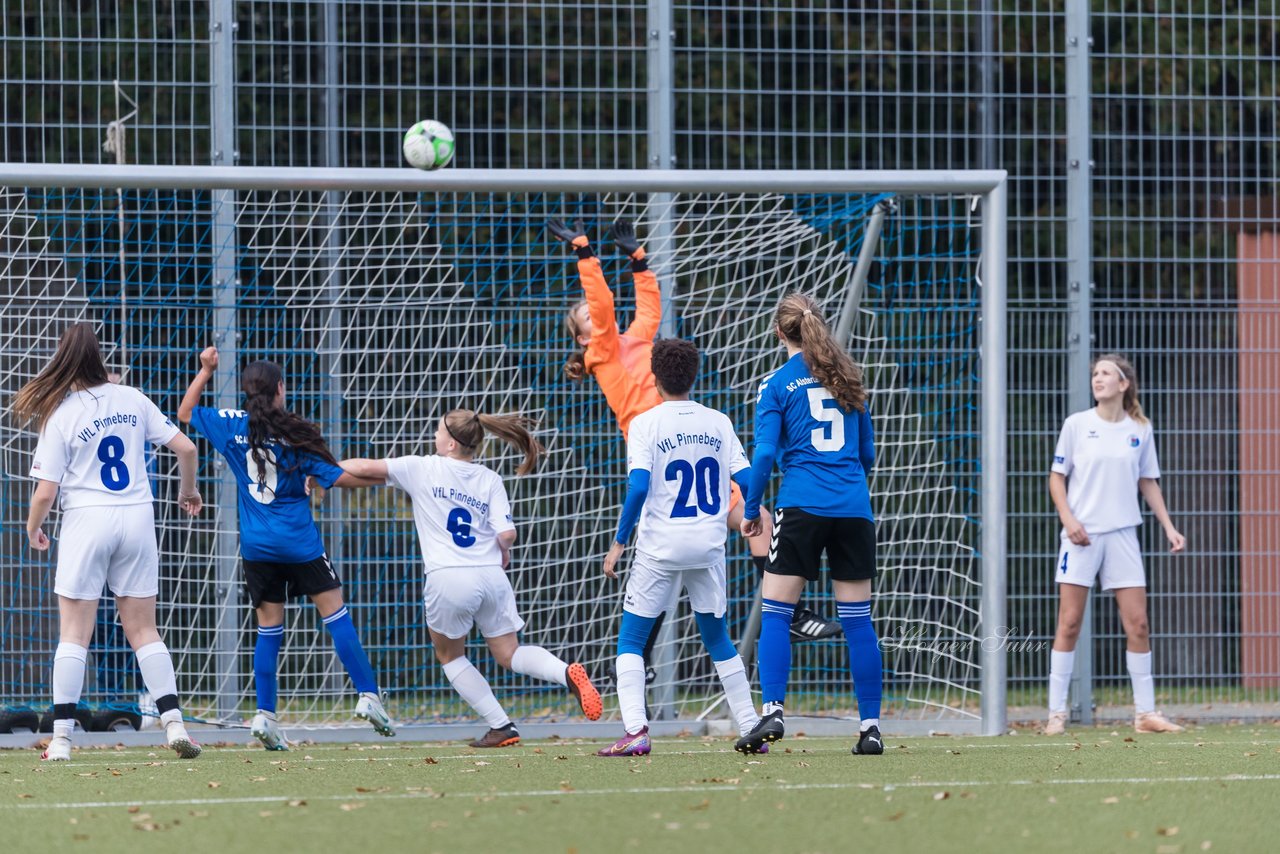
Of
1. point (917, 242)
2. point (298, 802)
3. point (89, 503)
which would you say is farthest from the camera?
point (917, 242)

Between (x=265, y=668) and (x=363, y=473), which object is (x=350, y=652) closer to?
(x=265, y=668)

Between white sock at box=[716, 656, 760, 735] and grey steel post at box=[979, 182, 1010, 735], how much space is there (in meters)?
1.98

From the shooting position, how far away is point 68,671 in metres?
6.87

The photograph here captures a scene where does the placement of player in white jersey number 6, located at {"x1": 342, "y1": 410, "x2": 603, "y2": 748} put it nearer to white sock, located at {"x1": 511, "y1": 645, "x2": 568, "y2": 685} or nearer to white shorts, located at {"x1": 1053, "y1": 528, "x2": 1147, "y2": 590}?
white sock, located at {"x1": 511, "y1": 645, "x2": 568, "y2": 685}

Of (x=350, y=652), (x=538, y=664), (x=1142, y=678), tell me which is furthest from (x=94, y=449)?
(x=1142, y=678)

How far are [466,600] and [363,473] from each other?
29.8 inches

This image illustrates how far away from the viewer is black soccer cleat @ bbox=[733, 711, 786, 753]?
6469 millimetres

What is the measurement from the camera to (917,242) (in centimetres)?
959

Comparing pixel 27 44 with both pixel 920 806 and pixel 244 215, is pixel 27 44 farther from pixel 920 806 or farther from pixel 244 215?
pixel 920 806

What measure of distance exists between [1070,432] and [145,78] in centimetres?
576

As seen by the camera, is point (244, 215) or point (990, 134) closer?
point (244, 215)

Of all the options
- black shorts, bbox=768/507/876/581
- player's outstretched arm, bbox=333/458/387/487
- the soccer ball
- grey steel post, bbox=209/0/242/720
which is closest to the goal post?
grey steel post, bbox=209/0/242/720

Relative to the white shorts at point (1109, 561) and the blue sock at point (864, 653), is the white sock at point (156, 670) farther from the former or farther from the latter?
the white shorts at point (1109, 561)

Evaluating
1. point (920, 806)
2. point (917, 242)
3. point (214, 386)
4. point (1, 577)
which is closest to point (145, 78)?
point (214, 386)
